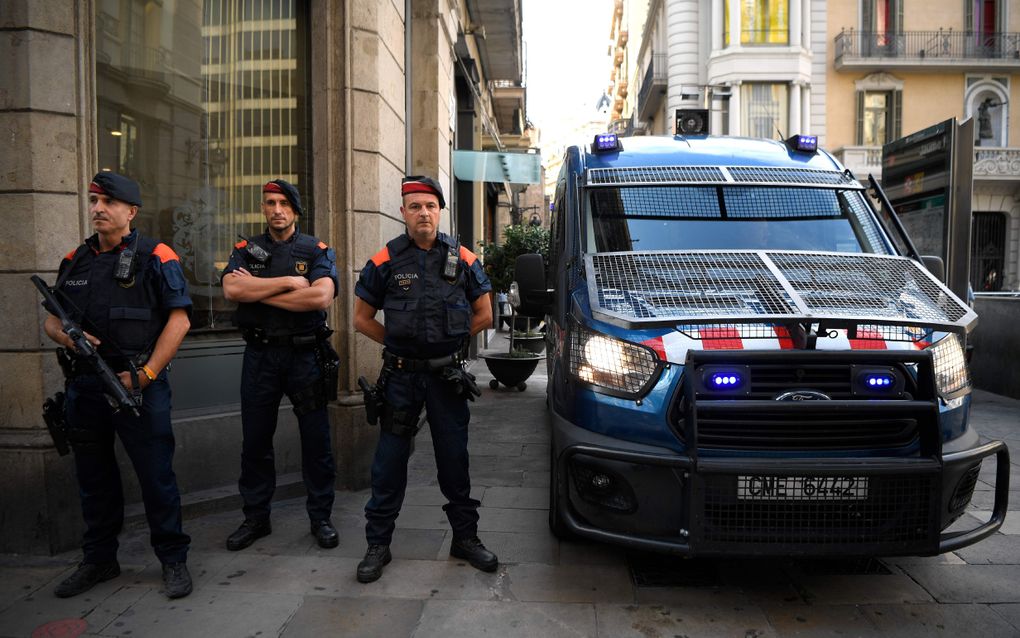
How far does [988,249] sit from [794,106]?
9.14m

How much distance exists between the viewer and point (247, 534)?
4.30 meters

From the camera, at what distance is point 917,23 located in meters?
27.2

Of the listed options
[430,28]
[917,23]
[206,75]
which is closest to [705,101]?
[917,23]

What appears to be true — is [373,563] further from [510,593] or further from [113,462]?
[113,462]

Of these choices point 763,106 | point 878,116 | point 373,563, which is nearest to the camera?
point 373,563

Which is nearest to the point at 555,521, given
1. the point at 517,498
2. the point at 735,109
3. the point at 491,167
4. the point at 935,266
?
the point at 517,498

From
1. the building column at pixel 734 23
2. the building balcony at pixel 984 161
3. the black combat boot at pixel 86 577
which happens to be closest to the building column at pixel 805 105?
the building balcony at pixel 984 161

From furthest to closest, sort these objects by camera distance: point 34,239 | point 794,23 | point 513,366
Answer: point 794,23 → point 513,366 → point 34,239

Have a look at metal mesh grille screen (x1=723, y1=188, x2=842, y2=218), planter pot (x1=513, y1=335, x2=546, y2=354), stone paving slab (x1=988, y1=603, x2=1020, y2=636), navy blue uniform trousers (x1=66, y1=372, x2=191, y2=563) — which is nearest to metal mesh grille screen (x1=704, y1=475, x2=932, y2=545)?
stone paving slab (x1=988, y1=603, x2=1020, y2=636)

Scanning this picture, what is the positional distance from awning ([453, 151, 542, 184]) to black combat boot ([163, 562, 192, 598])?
9.23m

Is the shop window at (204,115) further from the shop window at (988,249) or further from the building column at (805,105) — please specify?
the shop window at (988,249)

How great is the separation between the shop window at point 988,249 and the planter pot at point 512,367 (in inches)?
942

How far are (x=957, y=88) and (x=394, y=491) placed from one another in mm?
30801

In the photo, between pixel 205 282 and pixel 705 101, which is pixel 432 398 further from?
pixel 705 101
